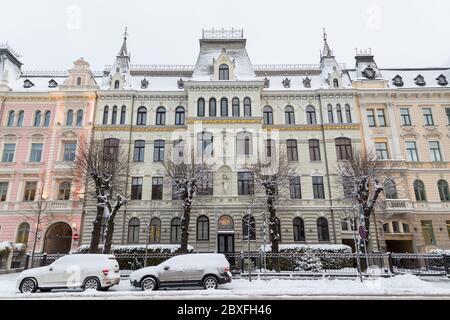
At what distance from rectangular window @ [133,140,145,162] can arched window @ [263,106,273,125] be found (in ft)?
37.6

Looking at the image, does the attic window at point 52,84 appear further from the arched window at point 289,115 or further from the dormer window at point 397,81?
the dormer window at point 397,81

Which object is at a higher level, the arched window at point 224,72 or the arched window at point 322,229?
the arched window at point 224,72

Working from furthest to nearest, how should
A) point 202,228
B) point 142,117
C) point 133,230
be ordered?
point 142,117 → point 133,230 → point 202,228

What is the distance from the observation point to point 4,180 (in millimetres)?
24688

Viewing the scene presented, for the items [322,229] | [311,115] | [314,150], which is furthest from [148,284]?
[311,115]

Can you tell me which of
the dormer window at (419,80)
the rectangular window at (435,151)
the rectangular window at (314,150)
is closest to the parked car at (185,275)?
the rectangular window at (314,150)

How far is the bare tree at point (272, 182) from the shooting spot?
65.9 feet

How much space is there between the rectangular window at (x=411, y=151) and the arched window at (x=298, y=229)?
1130 cm

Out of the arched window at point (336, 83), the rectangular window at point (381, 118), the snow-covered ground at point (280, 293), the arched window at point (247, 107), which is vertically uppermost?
the arched window at point (336, 83)

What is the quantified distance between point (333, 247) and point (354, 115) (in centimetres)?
1262

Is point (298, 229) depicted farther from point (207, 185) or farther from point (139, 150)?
point (139, 150)

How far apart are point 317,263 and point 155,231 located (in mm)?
13238

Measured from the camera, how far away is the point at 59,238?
80.4 feet
